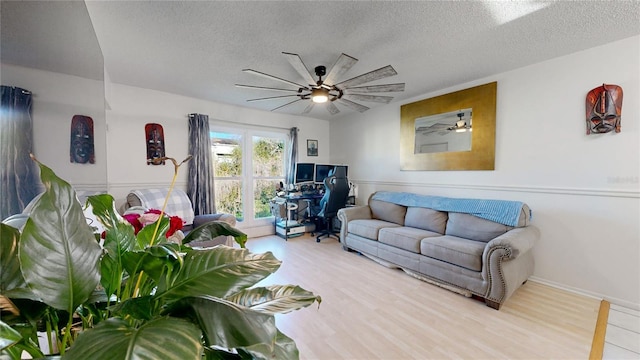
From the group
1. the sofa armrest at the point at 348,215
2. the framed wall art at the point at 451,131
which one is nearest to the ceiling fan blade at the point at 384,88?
the framed wall art at the point at 451,131

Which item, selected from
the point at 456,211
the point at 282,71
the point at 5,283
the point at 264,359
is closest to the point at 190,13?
the point at 282,71

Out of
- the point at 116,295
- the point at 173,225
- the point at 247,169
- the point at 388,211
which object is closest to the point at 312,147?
the point at 247,169

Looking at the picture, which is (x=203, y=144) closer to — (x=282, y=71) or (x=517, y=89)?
(x=282, y=71)

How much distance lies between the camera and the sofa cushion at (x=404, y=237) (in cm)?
278

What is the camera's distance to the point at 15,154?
3.14ft

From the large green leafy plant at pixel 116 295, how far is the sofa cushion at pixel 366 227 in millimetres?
2875

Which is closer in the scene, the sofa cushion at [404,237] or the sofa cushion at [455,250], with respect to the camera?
the sofa cushion at [455,250]

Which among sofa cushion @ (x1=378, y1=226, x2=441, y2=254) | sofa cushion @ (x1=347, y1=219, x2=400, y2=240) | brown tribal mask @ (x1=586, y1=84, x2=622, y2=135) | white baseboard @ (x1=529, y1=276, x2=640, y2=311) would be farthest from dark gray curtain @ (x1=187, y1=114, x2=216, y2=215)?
brown tribal mask @ (x1=586, y1=84, x2=622, y2=135)

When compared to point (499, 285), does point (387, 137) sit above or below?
above

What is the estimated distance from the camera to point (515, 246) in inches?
81.8

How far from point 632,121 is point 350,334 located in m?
3.03

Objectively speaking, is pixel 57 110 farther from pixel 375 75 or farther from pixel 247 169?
pixel 247 169

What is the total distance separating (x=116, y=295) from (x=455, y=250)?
2642mm

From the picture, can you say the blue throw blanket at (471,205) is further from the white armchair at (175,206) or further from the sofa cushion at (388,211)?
the white armchair at (175,206)
